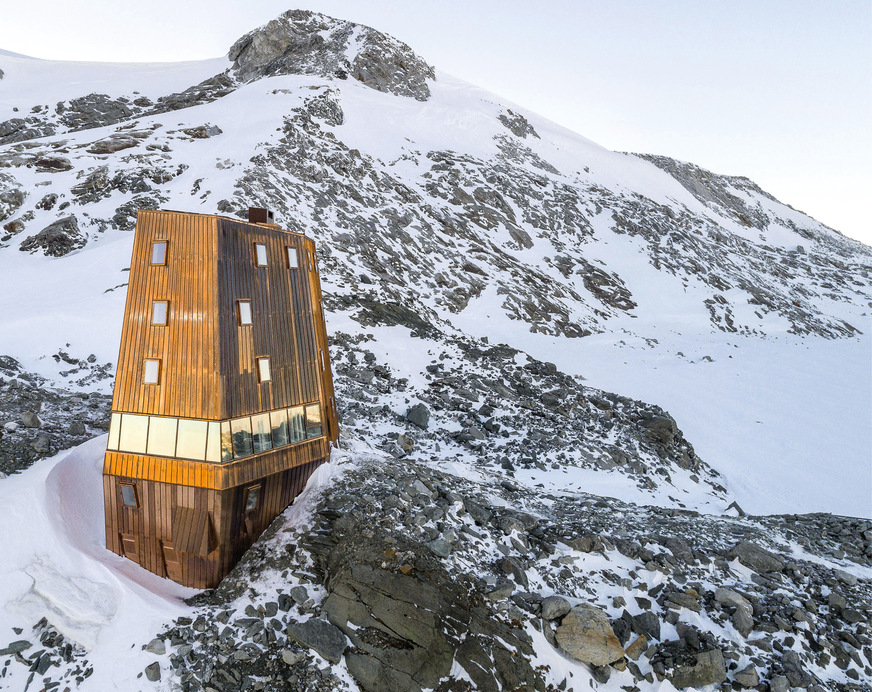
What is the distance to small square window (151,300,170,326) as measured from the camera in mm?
10883

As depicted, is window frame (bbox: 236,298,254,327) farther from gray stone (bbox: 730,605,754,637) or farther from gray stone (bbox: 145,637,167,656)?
gray stone (bbox: 730,605,754,637)

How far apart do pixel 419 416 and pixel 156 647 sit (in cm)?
1452

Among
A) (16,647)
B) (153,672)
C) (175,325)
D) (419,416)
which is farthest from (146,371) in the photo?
(419,416)

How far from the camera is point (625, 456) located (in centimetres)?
2281

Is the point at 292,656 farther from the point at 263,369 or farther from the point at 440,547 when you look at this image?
the point at 263,369

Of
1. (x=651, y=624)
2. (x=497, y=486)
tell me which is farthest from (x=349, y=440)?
(x=651, y=624)

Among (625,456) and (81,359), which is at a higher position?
(81,359)

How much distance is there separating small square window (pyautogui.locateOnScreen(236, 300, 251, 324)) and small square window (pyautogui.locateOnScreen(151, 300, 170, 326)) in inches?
62.4

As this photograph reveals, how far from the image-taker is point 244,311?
1127cm

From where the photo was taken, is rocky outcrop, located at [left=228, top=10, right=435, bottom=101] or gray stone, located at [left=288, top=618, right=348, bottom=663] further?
rocky outcrop, located at [left=228, top=10, right=435, bottom=101]

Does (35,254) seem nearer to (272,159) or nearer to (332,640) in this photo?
(272,159)

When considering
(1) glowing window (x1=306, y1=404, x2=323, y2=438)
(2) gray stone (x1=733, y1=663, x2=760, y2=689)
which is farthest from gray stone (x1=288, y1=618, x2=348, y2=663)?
(2) gray stone (x1=733, y1=663, x2=760, y2=689)

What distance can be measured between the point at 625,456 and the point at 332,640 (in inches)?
711

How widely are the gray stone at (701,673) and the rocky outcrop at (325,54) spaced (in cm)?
9111
